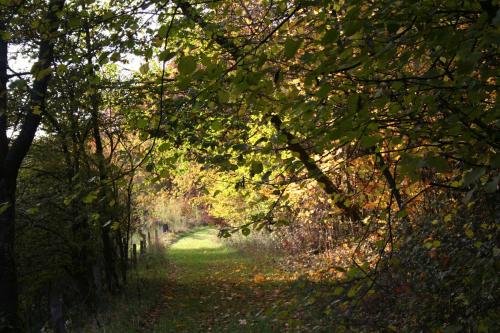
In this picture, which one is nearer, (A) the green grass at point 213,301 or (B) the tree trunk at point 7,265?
(B) the tree trunk at point 7,265

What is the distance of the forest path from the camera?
9.48m

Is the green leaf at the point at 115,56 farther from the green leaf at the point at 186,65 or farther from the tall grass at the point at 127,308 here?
the tall grass at the point at 127,308

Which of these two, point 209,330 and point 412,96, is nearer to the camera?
point 412,96

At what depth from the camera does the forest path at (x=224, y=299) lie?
31.1 feet

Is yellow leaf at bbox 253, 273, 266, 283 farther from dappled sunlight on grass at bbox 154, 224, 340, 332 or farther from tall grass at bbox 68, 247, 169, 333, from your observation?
tall grass at bbox 68, 247, 169, 333

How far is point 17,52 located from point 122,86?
4.02m

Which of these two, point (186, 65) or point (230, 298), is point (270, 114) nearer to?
point (186, 65)

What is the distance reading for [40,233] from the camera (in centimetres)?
1219

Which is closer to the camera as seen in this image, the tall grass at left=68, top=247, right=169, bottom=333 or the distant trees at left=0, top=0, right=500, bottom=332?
the distant trees at left=0, top=0, right=500, bottom=332

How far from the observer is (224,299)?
12.6 meters

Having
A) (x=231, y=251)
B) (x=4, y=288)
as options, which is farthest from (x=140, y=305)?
(x=231, y=251)

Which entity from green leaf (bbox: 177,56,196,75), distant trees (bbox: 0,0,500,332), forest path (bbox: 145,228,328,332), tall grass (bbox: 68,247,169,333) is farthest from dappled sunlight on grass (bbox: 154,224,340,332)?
green leaf (bbox: 177,56,196,75)

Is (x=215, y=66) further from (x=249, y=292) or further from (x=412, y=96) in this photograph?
(x=249, y=292)

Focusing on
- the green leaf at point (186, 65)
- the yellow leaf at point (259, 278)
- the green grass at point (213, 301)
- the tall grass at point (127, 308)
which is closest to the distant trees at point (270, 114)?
the green leaf at point (186, 65)
